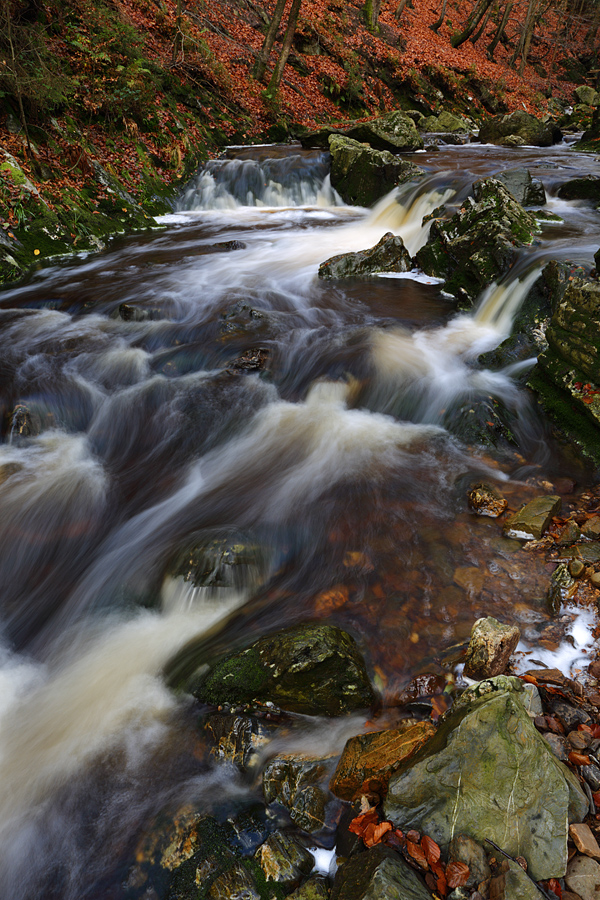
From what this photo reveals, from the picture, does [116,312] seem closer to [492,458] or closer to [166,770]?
[492,458]

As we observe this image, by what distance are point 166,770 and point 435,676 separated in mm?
1637

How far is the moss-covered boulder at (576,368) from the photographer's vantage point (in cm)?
500

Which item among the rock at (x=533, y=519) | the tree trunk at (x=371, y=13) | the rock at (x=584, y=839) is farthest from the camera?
the tree trunk at (x=371, y=13)

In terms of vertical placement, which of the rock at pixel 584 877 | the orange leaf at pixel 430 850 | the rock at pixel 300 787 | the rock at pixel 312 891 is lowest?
the rock at pixel 312 891

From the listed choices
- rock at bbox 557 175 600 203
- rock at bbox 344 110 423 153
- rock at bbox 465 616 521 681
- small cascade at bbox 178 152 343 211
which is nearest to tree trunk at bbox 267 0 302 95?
rock at bbox 344 110 423 153

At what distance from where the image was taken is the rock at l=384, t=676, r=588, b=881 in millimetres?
2102

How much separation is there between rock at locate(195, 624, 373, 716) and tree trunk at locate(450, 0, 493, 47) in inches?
1439

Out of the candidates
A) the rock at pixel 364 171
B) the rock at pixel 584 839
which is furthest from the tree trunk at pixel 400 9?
the rock at pixel 584 839

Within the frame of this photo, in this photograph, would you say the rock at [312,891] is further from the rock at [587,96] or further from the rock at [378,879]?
the rock at [587,96]

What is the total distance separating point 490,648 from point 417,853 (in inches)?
45.3

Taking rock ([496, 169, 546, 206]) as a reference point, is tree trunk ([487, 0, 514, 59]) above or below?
above

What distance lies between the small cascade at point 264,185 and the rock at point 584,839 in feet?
47.5

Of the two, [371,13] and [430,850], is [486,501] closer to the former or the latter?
[430,850]

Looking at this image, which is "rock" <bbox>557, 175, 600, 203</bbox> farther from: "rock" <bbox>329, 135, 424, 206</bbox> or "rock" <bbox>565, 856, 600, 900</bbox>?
"rock" <bbox>565, 856, 600, 900</bbox>
